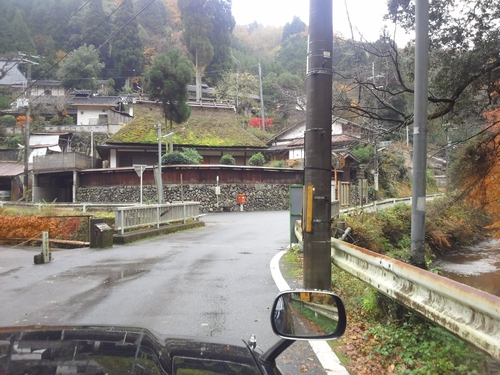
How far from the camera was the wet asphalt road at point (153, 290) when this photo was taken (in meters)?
5.27

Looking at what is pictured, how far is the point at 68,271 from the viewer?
9242mm

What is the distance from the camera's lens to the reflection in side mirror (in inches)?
95.3

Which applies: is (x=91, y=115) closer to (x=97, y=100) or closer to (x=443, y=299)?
(x=97, y=100)

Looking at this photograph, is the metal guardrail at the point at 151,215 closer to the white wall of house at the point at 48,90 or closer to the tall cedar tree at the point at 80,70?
the tall cedar tree at the point at 80,70

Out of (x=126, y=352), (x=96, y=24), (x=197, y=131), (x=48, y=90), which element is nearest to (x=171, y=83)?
(x=197, y=131)

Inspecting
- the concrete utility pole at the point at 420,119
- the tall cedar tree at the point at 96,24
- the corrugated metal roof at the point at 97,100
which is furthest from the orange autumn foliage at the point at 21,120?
the concrete utility pole at the point at 420,119

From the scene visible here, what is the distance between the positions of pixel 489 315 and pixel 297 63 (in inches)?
2194

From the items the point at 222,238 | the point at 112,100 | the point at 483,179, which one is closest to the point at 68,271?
the point at 222,238

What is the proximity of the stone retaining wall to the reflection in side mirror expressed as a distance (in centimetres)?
→ 2973

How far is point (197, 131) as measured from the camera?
41969 mm

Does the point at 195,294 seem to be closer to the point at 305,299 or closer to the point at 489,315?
the point at 305,299

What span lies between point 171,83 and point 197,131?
5.80 metres

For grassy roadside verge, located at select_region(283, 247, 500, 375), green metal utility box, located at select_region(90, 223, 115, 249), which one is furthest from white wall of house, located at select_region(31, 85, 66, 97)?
grassy roadside verge, located at select_region(283, 247, 500, 375)

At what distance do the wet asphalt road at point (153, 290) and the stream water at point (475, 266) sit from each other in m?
7.06
